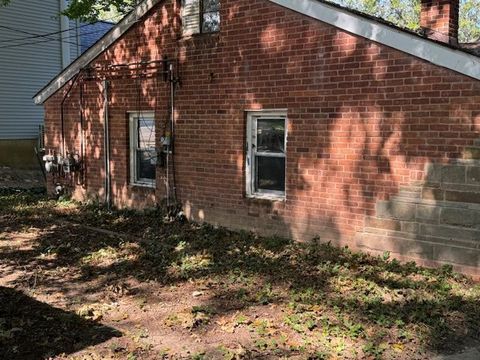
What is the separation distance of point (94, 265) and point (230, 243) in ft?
7.04

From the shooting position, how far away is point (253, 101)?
336 inches

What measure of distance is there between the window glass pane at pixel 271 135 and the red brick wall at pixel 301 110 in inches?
11.3

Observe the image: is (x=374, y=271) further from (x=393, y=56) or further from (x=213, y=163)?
(x=213, y=163)

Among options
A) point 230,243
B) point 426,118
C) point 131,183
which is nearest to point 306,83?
point 426,118

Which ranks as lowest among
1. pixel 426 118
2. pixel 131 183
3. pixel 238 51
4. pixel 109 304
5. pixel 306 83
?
pixel 109 304

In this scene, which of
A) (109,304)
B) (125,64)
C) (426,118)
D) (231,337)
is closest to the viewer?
(231,337)

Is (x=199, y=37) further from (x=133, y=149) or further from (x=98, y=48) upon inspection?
(x=98, y=48)

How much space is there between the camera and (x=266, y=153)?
859 cm

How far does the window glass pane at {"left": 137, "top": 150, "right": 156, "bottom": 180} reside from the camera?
35.3 ft

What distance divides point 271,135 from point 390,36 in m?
2.55

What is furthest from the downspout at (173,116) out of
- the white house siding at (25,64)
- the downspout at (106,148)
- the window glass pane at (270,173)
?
the white house siding at (25,64)

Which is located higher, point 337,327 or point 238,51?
point 238,51

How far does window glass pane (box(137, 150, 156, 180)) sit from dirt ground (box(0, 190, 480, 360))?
2140 millimetres

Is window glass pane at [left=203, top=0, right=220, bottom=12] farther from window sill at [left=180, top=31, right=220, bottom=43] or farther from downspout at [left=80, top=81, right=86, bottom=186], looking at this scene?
downspout at [left=80, top=81, right=86, bottom=186]
